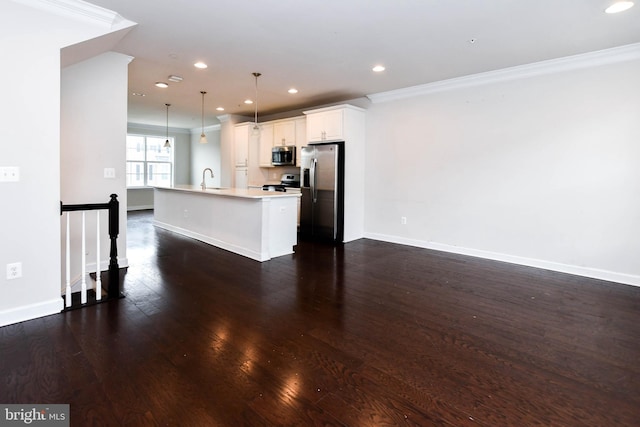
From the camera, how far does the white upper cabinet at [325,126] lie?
5664mm

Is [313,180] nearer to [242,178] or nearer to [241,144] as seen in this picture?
[242,178]

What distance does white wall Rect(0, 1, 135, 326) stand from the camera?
245 cm

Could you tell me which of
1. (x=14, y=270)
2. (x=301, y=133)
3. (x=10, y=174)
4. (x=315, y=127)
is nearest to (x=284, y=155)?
(x=301, y=133)

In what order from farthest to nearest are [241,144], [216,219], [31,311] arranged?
[241,144]
[216,219]
[31,311]

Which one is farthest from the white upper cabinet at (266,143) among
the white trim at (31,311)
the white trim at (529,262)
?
the white trim at (31,311)

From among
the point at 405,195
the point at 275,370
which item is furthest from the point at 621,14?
the point at 275,370

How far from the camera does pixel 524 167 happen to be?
14.2 feet

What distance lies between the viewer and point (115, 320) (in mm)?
2611

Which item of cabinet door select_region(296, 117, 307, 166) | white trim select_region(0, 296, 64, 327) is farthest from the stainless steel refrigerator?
white trim select_region(0, 296, 64, 327)

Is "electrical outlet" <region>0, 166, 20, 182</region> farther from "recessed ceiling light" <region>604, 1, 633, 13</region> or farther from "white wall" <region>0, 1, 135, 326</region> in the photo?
"recessed ceiling light" <region>604, 1, 633, 13</region>

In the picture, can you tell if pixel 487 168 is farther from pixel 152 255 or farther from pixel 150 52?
pixel 152 255


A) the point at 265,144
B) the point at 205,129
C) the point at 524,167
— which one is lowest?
the point at 524,167

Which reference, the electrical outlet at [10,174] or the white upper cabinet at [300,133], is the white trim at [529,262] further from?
the electrical outlet at [10,174]

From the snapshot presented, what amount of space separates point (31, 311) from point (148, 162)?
8407 millimetres
